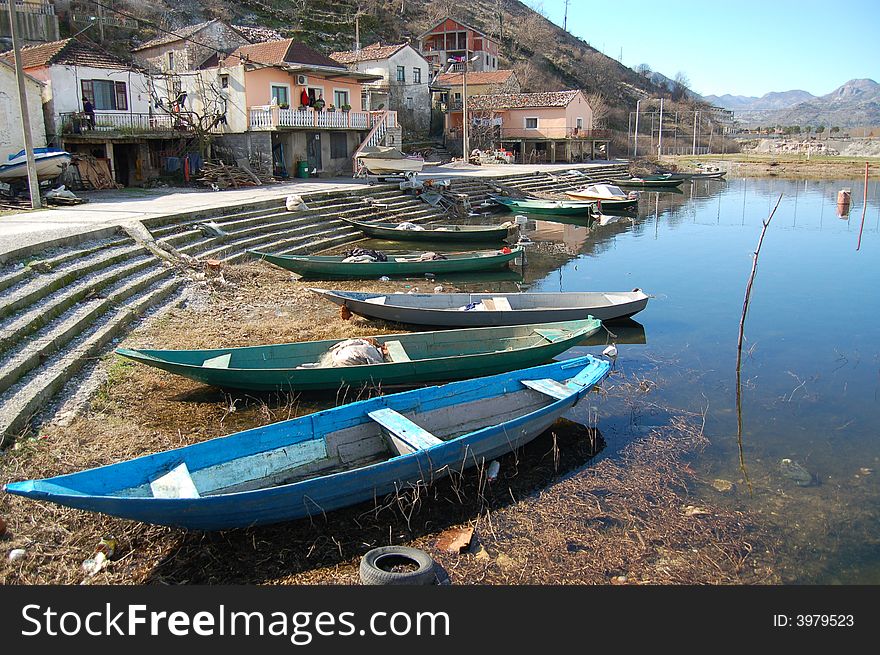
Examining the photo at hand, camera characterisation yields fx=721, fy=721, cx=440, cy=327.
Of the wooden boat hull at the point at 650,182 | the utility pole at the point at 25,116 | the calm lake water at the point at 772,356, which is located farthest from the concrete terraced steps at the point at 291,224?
the wooden boat hull at the point at 650,182

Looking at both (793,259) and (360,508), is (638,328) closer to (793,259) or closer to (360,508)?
(360,508)

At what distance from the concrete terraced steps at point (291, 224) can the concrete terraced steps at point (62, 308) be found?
2.01m

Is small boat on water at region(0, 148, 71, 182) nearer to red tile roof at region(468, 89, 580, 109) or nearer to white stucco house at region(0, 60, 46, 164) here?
white stucco house at region(0, 60, 46, 164)

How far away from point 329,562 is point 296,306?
351 inches

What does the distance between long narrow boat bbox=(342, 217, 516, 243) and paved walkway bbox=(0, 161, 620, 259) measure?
370 cm

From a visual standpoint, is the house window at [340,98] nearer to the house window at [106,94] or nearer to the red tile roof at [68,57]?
the red tile roof at [68,57]

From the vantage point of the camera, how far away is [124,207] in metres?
20.8

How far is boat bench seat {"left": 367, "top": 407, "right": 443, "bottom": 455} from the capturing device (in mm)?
7395

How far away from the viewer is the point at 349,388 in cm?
1001

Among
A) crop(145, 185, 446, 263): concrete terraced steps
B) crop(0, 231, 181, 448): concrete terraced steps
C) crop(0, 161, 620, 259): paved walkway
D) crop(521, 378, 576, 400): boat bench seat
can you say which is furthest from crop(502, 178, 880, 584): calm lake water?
crop(0, 161, 620, 259): paved walkway

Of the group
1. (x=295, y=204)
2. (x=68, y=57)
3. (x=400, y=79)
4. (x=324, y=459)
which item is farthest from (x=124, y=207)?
(x=400, y=79)

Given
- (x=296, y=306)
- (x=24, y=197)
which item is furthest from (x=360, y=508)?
(x=24, y=197)

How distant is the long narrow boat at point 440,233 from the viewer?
2319 centimetres

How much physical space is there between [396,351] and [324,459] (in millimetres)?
3195
